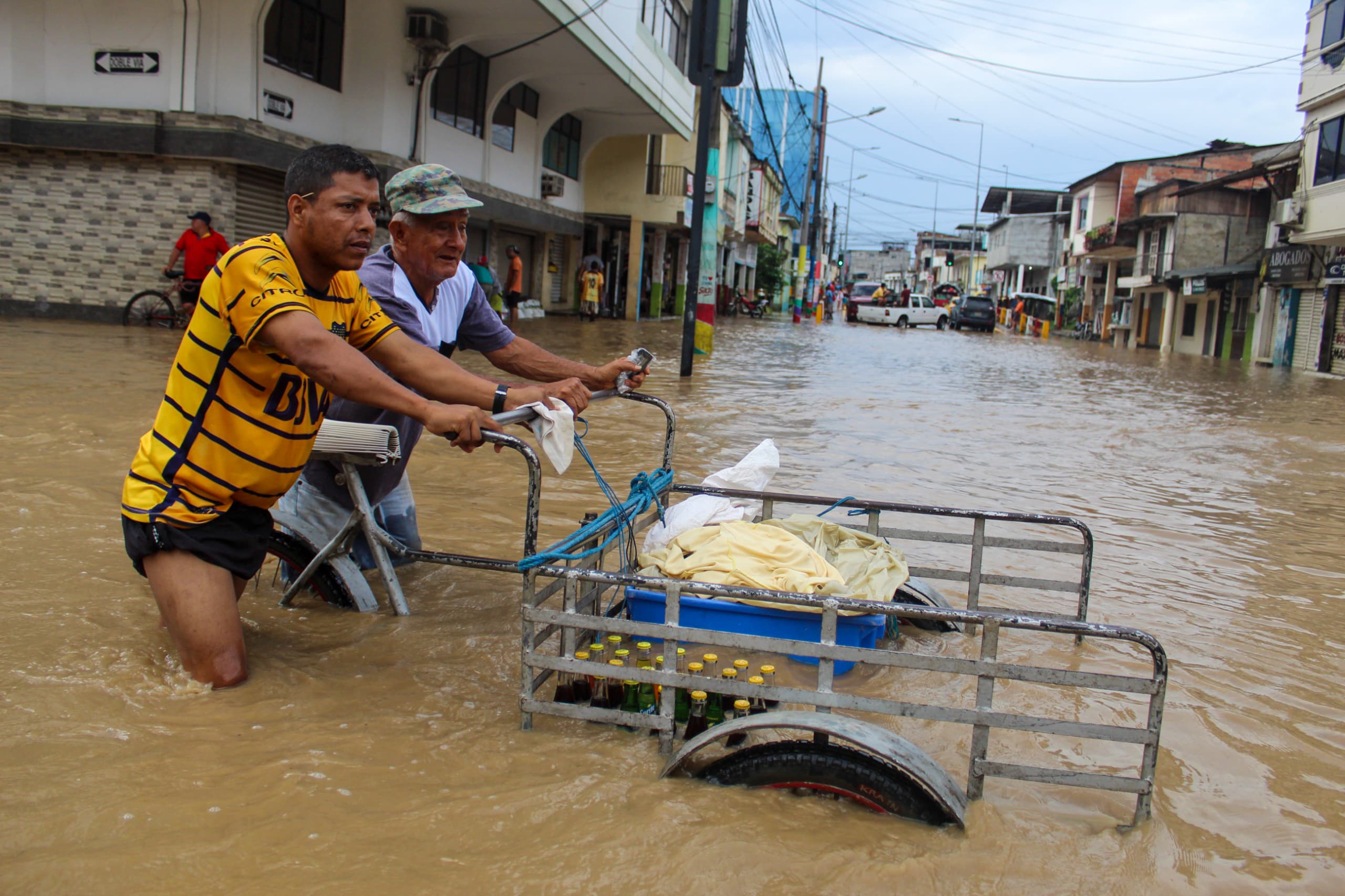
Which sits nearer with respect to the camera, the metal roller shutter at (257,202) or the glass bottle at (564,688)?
the glass bottle at (564,688)

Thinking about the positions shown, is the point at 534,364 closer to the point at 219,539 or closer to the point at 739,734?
the point at 219,539

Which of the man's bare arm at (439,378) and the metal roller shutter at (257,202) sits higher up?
the metal roller shutter at (257,202)

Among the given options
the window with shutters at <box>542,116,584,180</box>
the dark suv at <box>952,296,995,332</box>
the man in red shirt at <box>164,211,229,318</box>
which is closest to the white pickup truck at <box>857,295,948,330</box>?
the dark suv at <box>952,296,995,332</box>

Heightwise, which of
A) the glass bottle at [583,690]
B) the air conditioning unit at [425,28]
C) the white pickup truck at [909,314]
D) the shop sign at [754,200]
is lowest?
the glass bottle at [583,690]

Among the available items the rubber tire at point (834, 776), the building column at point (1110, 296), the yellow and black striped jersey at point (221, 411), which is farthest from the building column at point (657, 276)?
the rubber tire at point (834, 776)

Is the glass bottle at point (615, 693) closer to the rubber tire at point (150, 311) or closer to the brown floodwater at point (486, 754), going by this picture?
the brown floodwater at point (486, 754)

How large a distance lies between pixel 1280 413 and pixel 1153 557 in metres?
10.3

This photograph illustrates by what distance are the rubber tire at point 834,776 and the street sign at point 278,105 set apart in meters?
13.8

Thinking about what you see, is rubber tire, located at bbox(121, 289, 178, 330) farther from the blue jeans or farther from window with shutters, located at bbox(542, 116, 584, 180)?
window with shutters, located at bbox(542, 116, 584, 180)

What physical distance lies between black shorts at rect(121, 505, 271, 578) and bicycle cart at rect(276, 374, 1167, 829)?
355 millimetres

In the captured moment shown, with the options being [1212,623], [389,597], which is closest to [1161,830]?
[1212,623]

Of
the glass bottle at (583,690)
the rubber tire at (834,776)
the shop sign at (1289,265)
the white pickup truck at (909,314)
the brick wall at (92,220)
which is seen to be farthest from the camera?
the white pickup truck at (909,314)

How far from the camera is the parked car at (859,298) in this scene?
1957 inches

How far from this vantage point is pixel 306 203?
2906mm
